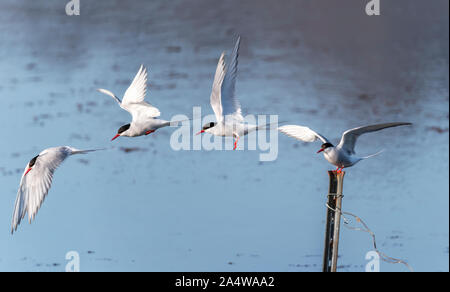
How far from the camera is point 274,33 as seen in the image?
16547mm

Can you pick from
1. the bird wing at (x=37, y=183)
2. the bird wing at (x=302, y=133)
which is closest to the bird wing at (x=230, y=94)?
the bird wing at (x=302, y=133)

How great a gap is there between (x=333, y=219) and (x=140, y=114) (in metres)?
1.63

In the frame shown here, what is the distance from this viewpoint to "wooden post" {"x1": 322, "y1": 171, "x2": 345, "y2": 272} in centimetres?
459

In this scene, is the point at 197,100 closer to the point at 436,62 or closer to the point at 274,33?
the point at 274,33

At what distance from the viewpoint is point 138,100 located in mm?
5707

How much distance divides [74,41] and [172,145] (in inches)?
216

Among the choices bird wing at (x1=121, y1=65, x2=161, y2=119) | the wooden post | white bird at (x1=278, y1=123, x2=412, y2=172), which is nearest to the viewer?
the wooden post

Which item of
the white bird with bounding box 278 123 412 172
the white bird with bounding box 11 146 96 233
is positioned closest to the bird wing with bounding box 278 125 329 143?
the white bird with bounding box 278 123 412 172

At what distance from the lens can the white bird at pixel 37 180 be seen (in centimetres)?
505

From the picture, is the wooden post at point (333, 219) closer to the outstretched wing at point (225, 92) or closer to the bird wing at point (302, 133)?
the bird wing at point (302, 133)

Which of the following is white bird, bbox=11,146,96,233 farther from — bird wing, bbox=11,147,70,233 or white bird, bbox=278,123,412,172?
white bird, bbox=278,123,412,172

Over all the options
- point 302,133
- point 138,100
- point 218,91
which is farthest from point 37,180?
point 302,133

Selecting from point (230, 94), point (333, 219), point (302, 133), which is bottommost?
point (333, 219)

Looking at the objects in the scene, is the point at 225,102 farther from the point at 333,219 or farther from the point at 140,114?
the point at 333,219
